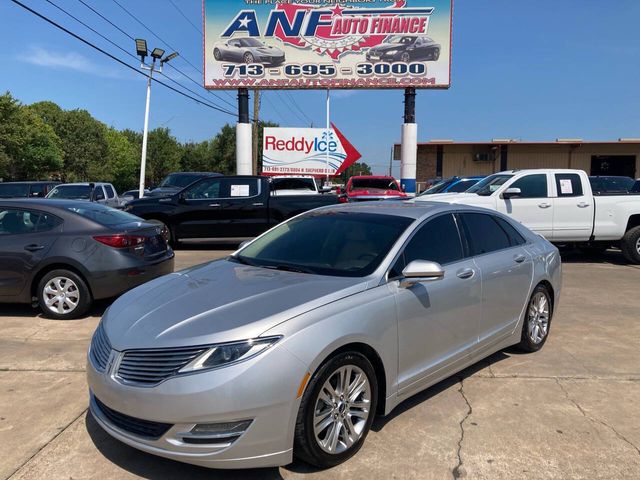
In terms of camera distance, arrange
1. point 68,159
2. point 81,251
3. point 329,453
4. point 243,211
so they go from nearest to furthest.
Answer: point 329,453, point 81,251, point 243,211, point 68,159

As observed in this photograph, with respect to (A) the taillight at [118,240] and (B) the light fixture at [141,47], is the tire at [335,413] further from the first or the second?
(B) the light fixture at [141,47]

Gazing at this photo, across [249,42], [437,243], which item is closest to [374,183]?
[249,42]

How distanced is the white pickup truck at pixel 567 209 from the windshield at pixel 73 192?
11.4m

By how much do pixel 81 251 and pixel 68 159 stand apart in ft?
Result: 186

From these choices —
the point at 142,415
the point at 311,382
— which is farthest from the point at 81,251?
the point at 311,382

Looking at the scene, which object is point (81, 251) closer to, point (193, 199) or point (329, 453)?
point (329, 453)

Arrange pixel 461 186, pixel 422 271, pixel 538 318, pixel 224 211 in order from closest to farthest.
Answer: pixel 422 271, pixel 538 318, pixel 224 211, pixel 461 186

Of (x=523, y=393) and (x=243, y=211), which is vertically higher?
(x=243, y=211)

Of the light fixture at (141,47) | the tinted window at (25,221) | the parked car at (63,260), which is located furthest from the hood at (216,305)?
the light fixture at (141,47)

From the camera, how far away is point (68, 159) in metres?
56.4

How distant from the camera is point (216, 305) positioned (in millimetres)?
3148

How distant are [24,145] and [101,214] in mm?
45772

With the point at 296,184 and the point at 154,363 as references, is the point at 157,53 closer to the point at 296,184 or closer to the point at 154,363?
the point at 296,184

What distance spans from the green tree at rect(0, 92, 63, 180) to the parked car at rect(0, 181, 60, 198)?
92.2ft
